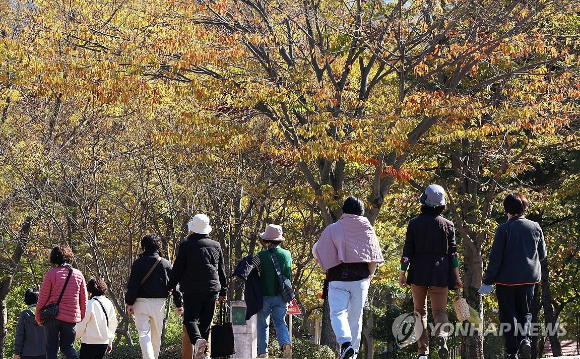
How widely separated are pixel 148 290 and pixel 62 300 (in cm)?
90

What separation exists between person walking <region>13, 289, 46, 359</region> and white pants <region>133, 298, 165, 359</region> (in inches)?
84.0

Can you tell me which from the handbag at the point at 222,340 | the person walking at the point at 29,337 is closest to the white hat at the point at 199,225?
the handbag at the point at 222,340

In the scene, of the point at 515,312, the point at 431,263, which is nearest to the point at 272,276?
the point at 431,263

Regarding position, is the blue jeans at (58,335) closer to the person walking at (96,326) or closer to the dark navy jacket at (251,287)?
the person walking at (96,326)

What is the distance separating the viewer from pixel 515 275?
8305 mm

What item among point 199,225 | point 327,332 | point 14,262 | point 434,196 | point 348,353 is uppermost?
point 14,262

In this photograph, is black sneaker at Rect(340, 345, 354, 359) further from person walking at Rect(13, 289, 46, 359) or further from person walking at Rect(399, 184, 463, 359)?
person walking at Rect(13, 289, 46, 359)

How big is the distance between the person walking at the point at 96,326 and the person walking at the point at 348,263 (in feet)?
10.3

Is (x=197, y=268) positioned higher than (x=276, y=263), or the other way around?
(x=276, y=263)

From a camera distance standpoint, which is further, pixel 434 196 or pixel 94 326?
pixel 94 326

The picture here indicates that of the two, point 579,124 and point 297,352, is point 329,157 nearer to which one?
point 297,352

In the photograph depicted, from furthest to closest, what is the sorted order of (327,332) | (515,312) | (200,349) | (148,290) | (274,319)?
(327,332) → (274,319) → (148,290) → (200,349) → (515,312)

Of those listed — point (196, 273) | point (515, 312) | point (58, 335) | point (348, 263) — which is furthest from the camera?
point (58, 335)

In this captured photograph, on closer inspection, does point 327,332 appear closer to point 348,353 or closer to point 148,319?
point 148,319
